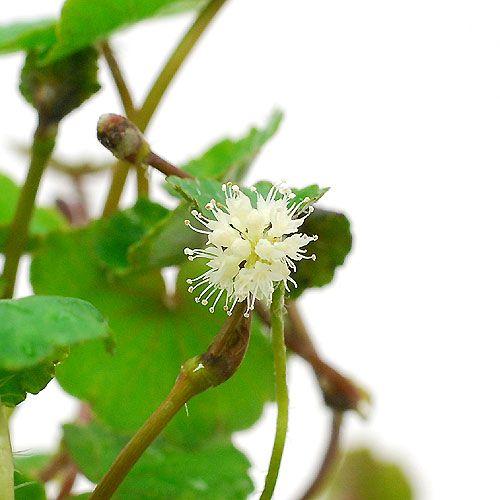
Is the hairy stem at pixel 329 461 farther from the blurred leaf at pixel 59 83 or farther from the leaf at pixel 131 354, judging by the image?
the blurred leaf at pixel 59 83

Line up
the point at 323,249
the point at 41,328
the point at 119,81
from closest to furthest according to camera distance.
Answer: the point at 41,328
the point at 323,249
the point at 119,81

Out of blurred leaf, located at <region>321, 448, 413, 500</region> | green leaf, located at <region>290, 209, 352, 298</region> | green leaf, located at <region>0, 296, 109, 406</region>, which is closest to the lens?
green leaf, located at <region>0, 296, 109, 406</region>

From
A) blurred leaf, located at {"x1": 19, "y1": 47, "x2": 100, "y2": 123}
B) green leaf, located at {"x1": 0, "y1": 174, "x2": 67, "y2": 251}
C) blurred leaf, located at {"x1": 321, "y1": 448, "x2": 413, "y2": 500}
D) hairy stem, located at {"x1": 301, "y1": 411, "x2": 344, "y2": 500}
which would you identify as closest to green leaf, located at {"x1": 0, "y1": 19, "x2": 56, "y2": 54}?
blurred leaf, located at {"x1": 19, "y1": 47, "x2": 100, "y2": 123}

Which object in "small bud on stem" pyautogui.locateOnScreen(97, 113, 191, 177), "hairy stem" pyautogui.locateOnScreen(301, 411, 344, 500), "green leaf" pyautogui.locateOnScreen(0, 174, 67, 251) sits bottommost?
"hairy stem" pyautogui.locateOnScreen(301, 411, 344, 500)

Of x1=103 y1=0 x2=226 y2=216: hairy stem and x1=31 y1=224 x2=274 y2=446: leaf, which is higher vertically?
x1=103 y1=0 x2=226 y2=216: hairy stem

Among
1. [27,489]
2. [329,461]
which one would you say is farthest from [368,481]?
[27,489]

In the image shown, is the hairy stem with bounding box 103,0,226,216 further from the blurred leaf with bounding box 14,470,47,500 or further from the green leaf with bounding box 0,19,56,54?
the blurred leaf with bounding box 14,470,47,500

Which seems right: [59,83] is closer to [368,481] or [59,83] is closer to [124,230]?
[124,230]

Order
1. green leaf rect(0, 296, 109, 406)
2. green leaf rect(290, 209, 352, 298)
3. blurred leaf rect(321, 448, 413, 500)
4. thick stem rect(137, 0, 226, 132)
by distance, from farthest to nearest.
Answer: blurred leaf rect(321, 448, 413, 500), thick stem rect(137, 0, 226, 132), green leaf rect(290, 209, 352, 298), green leaf rect(0, 296, 109, 406)
